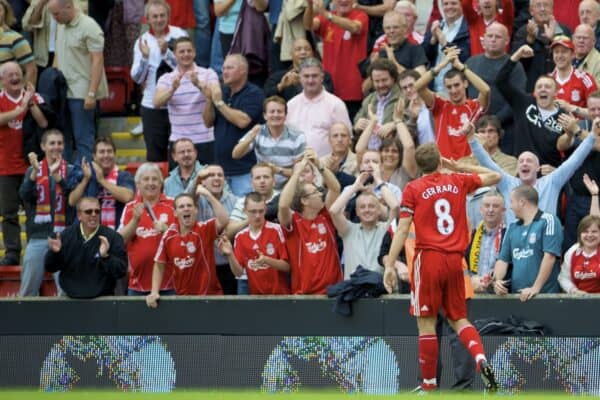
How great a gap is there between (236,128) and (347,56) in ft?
6.34

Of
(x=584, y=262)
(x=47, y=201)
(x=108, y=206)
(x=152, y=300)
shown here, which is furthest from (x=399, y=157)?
(x=47, y=201)

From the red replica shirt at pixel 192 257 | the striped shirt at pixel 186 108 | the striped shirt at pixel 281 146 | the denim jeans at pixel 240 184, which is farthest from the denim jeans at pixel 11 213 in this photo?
the striped shirt at pixel 281 146

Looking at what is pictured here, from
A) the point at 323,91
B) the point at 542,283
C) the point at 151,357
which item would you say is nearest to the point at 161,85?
the point at 323,91

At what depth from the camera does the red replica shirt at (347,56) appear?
18.5 m

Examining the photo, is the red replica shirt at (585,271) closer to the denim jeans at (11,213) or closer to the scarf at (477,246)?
the scarf at (477,246)

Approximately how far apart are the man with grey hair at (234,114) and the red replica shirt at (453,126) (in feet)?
7.03

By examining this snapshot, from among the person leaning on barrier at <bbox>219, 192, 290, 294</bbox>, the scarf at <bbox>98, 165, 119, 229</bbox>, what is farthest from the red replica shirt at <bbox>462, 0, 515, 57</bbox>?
the scarf at <bbox>98, 165, 119, 229</bbox>

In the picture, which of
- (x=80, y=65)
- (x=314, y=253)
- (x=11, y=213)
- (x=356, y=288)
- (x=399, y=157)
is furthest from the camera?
(x=80, y=65)

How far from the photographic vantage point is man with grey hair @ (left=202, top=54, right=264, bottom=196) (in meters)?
17.3

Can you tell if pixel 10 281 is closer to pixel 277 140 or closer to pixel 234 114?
pixel 234 114

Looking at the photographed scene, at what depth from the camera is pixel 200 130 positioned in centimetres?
1803

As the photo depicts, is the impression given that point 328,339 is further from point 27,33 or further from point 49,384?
point 27,33

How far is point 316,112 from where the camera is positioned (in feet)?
56.2

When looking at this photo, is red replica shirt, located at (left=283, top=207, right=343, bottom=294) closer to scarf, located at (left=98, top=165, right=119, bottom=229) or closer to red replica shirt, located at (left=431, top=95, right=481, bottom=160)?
red replica shirt, located at (left=431, top=95, right=481, bottom=160)
